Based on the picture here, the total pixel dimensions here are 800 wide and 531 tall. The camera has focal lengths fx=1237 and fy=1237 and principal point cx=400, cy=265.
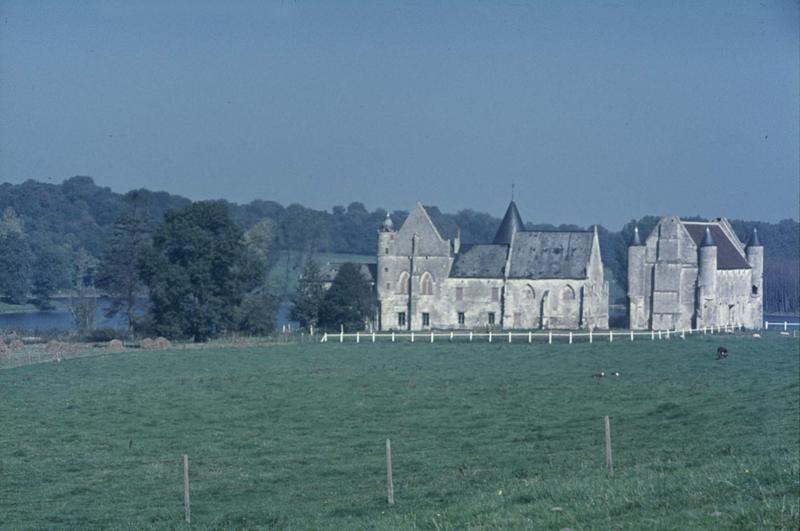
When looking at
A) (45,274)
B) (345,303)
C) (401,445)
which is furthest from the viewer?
(345,303)

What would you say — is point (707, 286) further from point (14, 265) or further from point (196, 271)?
point (14, 265)

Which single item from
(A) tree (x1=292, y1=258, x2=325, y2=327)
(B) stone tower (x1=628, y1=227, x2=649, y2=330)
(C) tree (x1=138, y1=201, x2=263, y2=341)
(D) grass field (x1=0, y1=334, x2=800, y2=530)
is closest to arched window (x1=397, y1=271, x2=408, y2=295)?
(A) tree (x1=292, y1=258, x2=325, y2=327)

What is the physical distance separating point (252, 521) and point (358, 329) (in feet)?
162

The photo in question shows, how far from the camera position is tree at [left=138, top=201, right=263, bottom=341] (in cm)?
5659

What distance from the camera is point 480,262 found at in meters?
73.1

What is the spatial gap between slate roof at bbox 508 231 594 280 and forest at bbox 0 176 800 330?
503 cm

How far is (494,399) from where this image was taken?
32281 mm

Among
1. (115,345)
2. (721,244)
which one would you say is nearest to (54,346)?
(115,345)

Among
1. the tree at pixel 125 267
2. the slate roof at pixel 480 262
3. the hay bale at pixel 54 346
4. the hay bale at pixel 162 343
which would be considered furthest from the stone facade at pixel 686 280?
the hay bale at pixel 54 346

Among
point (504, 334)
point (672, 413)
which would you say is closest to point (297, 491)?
point (672, 413)

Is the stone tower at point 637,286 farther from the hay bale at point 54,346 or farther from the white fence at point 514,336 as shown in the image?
the hay bale at point 54,346

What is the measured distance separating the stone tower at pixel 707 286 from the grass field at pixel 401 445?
88.6ft

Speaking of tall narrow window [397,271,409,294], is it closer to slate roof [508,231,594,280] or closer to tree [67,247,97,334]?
slate roof [508,231,594,280]

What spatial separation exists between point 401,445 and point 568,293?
46.9 meters
